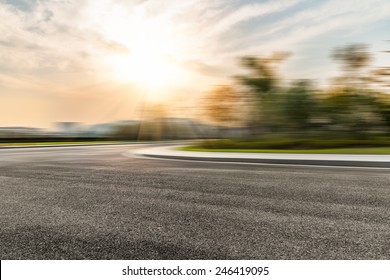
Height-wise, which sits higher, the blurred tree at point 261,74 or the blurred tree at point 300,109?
the blurred tree at point 261,74

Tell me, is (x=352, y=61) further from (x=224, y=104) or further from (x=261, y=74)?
(x=224, y=104)

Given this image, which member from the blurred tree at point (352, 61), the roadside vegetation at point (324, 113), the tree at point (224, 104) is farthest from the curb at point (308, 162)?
the blurred tree at point (352, 61)

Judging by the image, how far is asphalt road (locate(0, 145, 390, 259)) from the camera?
3205 mm

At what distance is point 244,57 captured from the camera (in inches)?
1114

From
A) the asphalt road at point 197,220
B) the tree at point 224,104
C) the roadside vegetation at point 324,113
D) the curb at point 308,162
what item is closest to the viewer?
the asphalt road at point 197,220

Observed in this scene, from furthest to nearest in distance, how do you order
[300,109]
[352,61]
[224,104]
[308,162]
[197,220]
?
[224,104]
[352,61]
[300,109]
[308,162]
[197,220]

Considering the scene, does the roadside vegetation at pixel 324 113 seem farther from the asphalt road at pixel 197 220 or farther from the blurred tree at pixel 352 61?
the asphalt road at pixel 197 220

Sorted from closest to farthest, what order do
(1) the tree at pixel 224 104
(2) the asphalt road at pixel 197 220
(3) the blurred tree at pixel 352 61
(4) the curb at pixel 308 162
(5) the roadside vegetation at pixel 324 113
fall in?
(2) the asphalt road at pixel 197 220, (4) the curb at pixel 308 162, (5) the roadside vegetation at pixel 324 113, (3) the blurred tree at pixel 352 61, (1) the tree at pixel 224 104

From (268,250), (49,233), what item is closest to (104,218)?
(49,233)

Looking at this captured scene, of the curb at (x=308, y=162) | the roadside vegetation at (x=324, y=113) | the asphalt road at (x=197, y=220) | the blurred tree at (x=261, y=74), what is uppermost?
the blurred tree at (x=261, y=74)

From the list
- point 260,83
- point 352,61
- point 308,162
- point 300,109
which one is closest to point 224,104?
point 260,83

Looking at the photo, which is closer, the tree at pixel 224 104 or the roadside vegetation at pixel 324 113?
the roadside vegetation at pixel 324 113

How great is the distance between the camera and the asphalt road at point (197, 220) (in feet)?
10.5

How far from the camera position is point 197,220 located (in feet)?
14.3
